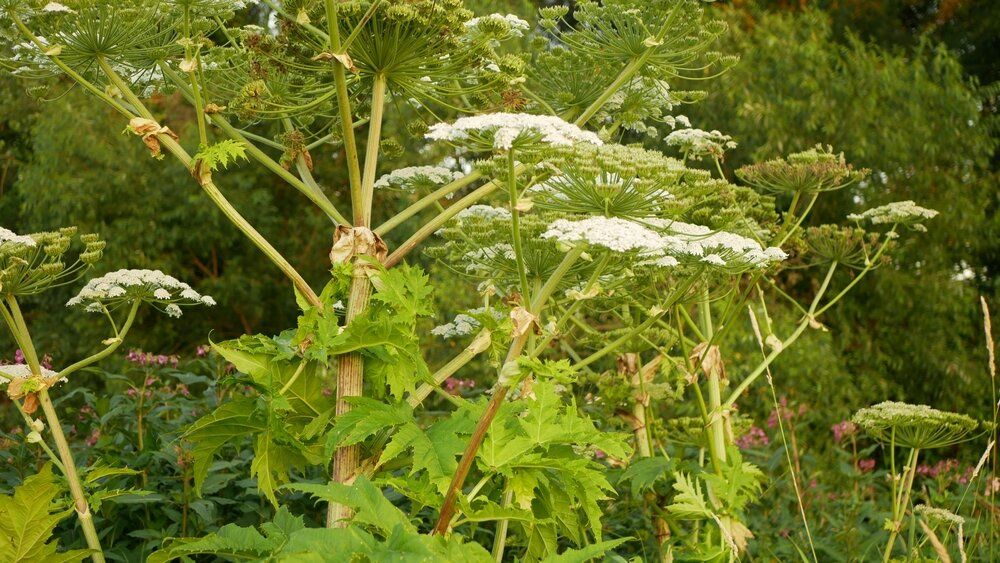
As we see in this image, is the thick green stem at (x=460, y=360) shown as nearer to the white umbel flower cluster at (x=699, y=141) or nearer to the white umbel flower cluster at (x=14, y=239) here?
the white umbel flower cluster at (x=14, y=239)

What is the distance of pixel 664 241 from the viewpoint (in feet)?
10.0

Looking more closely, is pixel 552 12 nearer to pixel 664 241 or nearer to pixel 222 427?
pixel 664 241

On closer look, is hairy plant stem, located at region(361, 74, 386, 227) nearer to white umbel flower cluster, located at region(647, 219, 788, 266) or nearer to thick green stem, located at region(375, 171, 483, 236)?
thick green stem, located at region(375, 171, 483, 236)

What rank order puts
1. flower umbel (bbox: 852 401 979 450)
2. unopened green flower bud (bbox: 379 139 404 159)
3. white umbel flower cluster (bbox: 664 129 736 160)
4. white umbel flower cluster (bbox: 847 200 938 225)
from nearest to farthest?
unopened green flower bud (bbox: 379 139 404 159)
flower umbel (bbox: 852 401 979 450)
white umbel flower cluster (bbox: 664 129 736 160)
white umbel flower cluster (bbox: 847 200 938 225)

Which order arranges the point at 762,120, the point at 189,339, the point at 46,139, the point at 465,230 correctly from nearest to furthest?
the point at 465,230 → the point at 762,120 → the point at 46,139 → the point at 189,339

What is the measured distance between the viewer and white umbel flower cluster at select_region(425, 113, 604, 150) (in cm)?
274

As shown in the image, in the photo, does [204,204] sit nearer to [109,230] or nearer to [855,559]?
[109,230]

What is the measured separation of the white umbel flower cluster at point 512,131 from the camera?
274cm

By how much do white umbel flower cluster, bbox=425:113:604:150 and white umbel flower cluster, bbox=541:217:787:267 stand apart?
0.25 meters

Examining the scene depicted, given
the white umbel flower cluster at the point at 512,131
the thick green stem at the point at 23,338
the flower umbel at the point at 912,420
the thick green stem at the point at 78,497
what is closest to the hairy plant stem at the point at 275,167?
the white umbel flower cluster at the point at 512,131

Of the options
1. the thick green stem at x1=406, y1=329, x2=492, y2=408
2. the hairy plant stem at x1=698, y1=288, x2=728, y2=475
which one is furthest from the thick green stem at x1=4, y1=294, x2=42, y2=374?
the hairy plant stem at x1=698, y1=288, x2=728, y2=475

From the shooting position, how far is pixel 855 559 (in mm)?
5148

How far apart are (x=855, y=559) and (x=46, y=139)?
13.0 meters

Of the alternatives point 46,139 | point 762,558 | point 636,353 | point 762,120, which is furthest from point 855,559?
point 46,139
